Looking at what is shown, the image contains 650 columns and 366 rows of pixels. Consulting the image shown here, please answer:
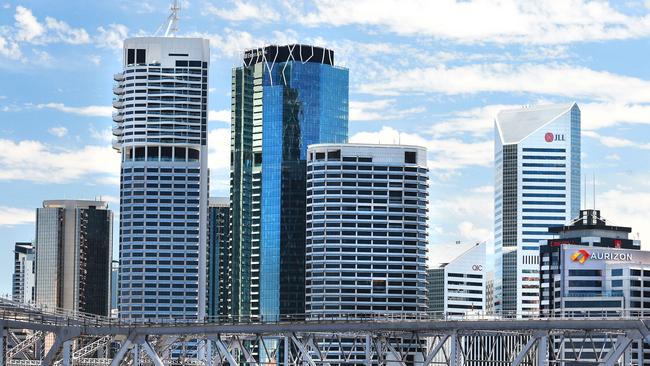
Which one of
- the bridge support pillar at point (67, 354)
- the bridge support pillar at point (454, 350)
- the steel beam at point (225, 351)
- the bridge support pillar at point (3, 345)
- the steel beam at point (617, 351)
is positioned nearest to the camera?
the steel beam at point (617, 351)

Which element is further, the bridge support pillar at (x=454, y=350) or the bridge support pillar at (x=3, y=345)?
the bridge support pillar at (x=3, y=345)

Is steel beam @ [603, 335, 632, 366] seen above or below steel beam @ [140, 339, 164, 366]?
above

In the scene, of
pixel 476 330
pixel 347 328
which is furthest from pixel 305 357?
pixel 476 330

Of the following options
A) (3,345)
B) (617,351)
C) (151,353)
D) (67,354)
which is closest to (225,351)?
(151,353)

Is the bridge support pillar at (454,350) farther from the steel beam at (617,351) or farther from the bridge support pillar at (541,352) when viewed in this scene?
the steel beam at (617,351)

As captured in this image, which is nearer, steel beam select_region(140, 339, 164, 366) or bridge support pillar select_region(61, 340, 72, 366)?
bridge support pillar select_region(61, 340, 72, 366)

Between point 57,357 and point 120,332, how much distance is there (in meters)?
7.61

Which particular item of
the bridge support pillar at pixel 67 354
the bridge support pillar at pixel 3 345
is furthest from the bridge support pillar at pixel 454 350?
the bridge support pillar at pixel 3 345

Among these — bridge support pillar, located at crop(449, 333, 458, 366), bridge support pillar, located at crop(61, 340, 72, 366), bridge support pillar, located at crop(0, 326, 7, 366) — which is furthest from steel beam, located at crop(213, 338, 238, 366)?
bridge support pillar, located at crop(0, 326, 7, 366)

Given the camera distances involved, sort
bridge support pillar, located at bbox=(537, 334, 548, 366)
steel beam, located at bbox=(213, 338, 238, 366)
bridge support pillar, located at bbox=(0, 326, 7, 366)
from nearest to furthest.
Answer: bridge support pillar, located at bbox=(537, 334, 548, 366), bridge support pillar, located at bbox=(0, 326, 7, 366), steel beam, located at bbox=(213, 338, 238, 366)

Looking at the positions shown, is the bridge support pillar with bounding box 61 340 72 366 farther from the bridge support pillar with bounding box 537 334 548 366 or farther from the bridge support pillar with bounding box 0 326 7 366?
the bridge support pillar with bounding box 537 334 548 366

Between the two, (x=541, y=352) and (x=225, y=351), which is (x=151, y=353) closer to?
(x=225, y=351)

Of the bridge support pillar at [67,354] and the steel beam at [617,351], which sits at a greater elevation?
the steel beam at [617,351]

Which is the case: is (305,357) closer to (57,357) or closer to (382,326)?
(382,326)
